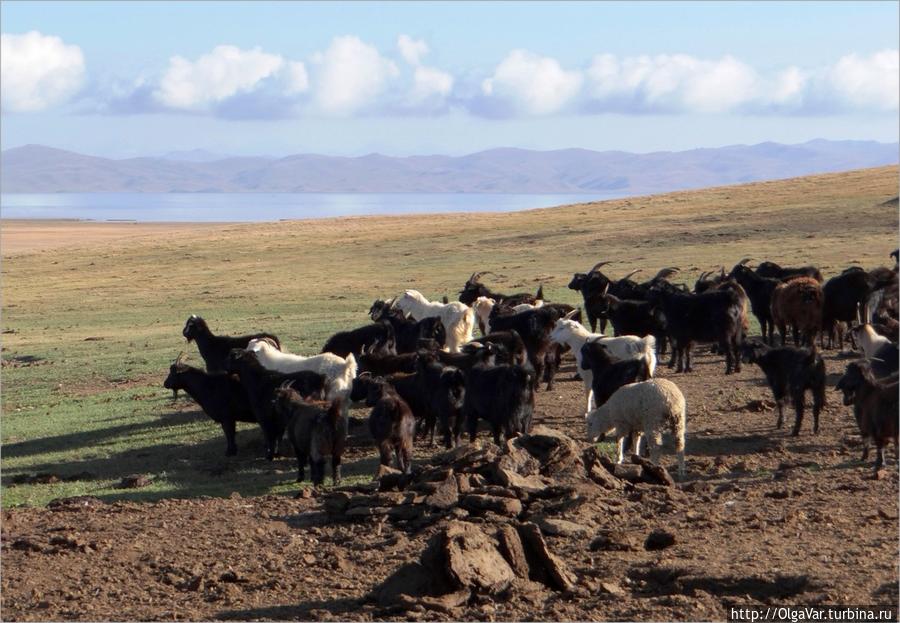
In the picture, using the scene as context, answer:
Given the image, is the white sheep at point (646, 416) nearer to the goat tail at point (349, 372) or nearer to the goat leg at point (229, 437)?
the goat tail at point (349, 372)

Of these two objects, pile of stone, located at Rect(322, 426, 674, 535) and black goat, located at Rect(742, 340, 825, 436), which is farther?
black goat, located at Rect(742, 340, 825, 436)

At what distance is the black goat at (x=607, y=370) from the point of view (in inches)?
559

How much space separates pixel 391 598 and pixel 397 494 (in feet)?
8.82

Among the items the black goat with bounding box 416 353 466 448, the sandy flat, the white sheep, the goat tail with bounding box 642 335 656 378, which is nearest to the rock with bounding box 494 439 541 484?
the white sheep

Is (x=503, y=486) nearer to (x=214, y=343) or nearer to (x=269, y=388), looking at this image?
(x=269, y=388)

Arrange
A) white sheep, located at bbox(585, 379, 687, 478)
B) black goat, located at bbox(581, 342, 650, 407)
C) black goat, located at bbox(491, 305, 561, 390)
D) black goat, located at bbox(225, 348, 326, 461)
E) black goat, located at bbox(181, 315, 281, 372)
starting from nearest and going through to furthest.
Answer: white sheep, located at bbox(585, 379, 687, 478) → black goat, located at bbox(581, 342, 650, 407) → black goat, located at bbox(225, 348, 326, 461) → black goat, located at bbox(491, 305, 561, 390) → black goat, located at bbox(181, 315, 281, 372)

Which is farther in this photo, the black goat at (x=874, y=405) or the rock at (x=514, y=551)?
the black goat at (x=874, y=405)

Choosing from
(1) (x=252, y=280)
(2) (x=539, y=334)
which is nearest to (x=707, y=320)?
(2) (x=539, y=334)

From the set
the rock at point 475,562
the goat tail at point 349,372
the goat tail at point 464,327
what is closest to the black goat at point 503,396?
the goat tail at point 349,372

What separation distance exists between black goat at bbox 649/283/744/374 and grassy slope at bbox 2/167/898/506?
661cm

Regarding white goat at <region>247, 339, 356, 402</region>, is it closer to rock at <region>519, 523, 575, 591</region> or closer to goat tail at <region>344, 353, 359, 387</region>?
goat tail at <region>344, 353, 359, 387</region>

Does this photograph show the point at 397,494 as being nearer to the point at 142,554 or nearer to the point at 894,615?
the point at 142,554

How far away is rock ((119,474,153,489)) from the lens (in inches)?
547

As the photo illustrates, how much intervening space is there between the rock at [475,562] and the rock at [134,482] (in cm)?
596
